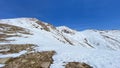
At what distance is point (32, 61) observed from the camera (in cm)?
2020

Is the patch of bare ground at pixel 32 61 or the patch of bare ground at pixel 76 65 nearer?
the patch of bare ground at pixel 76 65

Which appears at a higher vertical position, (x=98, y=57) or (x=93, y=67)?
(x=98, y=57)

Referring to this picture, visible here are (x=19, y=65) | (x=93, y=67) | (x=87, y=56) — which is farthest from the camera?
(x=87, y=56)

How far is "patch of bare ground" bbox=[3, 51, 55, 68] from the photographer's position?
19141 mm

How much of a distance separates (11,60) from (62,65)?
21.0 ft

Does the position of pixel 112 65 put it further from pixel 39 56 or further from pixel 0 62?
pixel 0 62

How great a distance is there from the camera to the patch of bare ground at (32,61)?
62.8 feet

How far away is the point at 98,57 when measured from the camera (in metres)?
20.4

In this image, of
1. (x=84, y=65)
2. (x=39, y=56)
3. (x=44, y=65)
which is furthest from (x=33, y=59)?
(x=84, y=65)

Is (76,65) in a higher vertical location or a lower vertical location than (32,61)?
higher

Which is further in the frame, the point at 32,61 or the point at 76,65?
the point at 32,61

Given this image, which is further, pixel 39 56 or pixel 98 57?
pixel 39 56

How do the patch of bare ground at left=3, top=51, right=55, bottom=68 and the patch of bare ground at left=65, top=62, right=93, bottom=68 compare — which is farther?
the patch of bare ground at left=3, top=51, right=55, bottom=68

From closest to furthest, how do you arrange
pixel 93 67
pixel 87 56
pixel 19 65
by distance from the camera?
pixel 93 67, pixel 19 65, pixel 87 56
